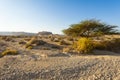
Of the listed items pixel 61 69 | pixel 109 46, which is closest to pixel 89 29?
pixel 109 46

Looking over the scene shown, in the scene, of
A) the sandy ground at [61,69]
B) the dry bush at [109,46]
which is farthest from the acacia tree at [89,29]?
the sandy ground at [61,69]

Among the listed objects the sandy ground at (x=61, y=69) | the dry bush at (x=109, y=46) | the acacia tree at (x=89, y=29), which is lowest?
the sandy ground at (x=61, y=69)

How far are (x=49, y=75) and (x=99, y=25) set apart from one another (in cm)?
1821

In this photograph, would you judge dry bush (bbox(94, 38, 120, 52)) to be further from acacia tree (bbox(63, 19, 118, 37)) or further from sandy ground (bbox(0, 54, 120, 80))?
sandy ground (bbox(0, 54, 120, 80))

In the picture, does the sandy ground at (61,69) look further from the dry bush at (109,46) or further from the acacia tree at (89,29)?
the acacia tree at (89,29)

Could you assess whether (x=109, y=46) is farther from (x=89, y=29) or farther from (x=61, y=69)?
(x=61, y=69)

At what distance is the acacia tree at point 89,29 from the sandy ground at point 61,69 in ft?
47.6

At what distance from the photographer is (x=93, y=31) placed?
1060 inches

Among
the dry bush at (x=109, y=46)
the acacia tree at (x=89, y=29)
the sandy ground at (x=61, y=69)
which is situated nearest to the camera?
the sandy ground at (x=61, y=69)

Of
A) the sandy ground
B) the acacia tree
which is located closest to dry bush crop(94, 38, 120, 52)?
the acacia tree

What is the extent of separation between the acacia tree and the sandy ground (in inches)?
572

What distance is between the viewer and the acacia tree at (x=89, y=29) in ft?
86.7

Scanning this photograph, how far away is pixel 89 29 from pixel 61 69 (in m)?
16.9

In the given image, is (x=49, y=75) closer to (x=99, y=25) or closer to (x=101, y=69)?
(x=101, y=69)
